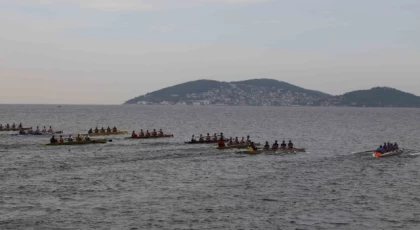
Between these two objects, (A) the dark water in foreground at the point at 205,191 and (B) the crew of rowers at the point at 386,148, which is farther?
(B) the crew of rowers at the point at 386,148

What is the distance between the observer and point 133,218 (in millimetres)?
36062

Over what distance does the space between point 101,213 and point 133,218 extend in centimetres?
256

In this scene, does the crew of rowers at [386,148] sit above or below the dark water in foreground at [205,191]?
above

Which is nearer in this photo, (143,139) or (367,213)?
(367,213)

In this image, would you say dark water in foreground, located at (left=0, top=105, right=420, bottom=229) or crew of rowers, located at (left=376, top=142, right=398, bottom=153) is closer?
dark water in foreground, located at (left=0, top=105, right=420, bottom=229)

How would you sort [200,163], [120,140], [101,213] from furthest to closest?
[120,140] < [200,163] < [101,213]

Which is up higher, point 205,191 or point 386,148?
point 386,148

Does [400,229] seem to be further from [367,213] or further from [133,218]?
[133,218]

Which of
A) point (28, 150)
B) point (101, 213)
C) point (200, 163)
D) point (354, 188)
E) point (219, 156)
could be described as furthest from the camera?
point (28, 150)

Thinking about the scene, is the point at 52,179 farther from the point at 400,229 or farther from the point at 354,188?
the point at 400,229

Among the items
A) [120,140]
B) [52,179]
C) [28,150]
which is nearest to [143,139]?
[120,140]

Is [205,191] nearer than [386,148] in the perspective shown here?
Yes

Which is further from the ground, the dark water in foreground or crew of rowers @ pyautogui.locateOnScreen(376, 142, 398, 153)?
crew of rowers @ pyautogui.locateOnScreen(376, 142, 398, 153)

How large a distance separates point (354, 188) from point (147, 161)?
84.0 ft
